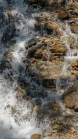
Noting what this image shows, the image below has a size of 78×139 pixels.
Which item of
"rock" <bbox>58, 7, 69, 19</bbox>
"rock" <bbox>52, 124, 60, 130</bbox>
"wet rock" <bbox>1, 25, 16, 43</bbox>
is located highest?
"rock" <bbox>58, 7, 69, 19</bbox>

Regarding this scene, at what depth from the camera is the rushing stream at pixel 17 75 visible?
3924 millimetres

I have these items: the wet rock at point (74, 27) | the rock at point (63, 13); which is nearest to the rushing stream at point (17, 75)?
the wet rock at point (74, 27)

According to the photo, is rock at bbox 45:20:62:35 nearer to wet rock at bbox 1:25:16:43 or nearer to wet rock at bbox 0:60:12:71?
Answer: wet rock at bbox 1:25:16:43

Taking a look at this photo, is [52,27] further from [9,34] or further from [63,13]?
[9,34]

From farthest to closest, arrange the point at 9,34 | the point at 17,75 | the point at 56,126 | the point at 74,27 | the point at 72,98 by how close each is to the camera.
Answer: the point at 9,34 < the point at 74,27 < the point at 17,75 < the point at 72,98 < the point at 56,126

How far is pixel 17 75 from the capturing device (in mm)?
5008

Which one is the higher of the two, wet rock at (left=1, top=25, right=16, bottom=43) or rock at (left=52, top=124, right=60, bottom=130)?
wet rock at (left=1, top=25, right=16, bottom=43)

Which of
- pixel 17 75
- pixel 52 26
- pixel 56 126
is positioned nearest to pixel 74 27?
pixel 52 26

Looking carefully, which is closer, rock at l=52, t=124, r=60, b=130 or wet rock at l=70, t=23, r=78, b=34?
rock at l=52, t=124, r=60, b=130

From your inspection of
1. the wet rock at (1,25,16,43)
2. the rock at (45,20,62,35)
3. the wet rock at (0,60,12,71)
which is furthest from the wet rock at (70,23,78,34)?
the wet rock at (0,60,12,71)

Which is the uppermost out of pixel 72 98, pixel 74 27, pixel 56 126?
pixel 74 27

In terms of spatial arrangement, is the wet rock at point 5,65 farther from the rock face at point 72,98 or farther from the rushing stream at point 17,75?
the rock face at point 72,98

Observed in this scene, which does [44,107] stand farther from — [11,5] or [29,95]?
[11,5]

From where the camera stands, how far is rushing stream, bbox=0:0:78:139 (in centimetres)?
392
